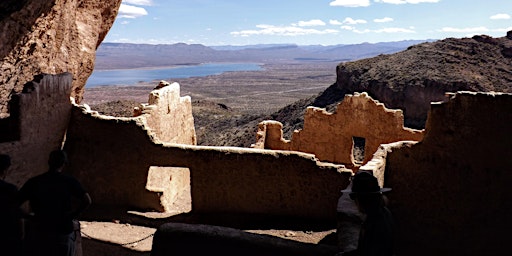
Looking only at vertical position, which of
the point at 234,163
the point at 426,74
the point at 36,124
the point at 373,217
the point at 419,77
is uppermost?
the point at 426,74

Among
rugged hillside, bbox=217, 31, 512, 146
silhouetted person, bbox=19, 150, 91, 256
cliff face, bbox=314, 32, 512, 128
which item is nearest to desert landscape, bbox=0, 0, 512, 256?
silhouetted person, bbox=19, 150, 91, 256

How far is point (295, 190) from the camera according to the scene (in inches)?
422

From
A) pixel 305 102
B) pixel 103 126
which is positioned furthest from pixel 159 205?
pixel 305 102

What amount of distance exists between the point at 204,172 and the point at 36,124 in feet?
12.2

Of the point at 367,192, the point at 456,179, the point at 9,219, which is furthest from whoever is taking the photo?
the point at 456,179

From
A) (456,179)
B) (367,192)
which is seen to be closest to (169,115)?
(456,179)

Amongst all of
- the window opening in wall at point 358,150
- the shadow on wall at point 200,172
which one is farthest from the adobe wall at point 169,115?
the window opening in wall at point 358,150

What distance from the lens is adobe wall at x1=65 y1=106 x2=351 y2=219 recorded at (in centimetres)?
1059

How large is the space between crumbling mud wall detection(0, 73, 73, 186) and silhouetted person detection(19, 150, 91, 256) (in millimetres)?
4438

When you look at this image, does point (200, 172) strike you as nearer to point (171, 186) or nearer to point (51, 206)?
point (171, 186)

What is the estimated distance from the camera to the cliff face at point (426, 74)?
37.7 meters

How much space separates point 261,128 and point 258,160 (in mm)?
5561

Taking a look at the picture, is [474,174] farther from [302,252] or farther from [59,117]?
[59,117]

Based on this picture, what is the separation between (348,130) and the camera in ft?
49.4
